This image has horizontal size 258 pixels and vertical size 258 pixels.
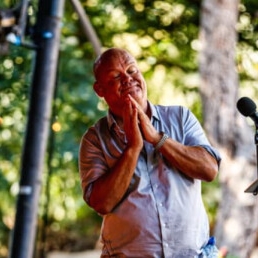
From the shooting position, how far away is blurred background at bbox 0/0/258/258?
505 cm

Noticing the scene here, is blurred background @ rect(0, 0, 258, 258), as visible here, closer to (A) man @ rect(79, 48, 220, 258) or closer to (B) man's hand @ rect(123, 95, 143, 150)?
(A) man @ rect(79, 48, 220, 258)

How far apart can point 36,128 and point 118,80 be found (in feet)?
6.15

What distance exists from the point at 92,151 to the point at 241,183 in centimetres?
323

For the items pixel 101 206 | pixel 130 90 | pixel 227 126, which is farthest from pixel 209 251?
pixel 227 126

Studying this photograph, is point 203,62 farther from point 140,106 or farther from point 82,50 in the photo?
point 140,106

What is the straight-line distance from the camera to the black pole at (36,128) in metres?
3.77

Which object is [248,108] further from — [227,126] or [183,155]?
[227,126]

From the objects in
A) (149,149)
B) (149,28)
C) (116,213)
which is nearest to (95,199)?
(116,213)

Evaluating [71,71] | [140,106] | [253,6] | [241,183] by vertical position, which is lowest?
[241,183]

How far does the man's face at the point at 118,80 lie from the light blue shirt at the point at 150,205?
0.08 m

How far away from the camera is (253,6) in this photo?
606 centimetres

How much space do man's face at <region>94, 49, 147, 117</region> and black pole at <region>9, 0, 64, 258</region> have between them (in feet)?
5.92

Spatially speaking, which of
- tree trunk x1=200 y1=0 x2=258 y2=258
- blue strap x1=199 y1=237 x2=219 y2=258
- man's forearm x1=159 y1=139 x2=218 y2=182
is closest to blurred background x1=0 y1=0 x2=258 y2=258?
tree trunk x1=200 y1=0 x2=258 y2=258

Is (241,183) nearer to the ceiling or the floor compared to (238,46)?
nearer to the floor
